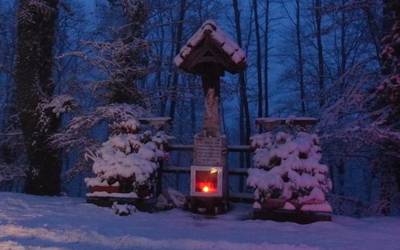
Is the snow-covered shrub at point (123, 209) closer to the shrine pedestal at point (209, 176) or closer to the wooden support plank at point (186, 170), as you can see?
the shrine pedestal at point (209, 176)

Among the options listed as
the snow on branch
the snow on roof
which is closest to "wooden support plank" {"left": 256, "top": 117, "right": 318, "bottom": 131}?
the snow on roof

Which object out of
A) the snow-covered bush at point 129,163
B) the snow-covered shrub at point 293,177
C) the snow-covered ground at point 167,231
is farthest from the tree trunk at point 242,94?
the snow-covered ground at point 167,231

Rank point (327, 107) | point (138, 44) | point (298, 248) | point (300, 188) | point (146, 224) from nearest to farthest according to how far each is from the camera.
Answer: point (298, 248) < point (146, 224) < point (300, 188) < point (327, 107) < point (138, 44)

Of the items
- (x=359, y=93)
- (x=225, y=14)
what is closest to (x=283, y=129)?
(x=359, y=93)

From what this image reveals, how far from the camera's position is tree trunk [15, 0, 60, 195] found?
1411cm

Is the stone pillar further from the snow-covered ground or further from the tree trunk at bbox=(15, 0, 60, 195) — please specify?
the tree trunk at bbox=(15, 0, 60, 195)

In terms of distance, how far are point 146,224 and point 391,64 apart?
253 inches

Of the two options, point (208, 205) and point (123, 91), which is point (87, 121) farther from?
point (208, 205)

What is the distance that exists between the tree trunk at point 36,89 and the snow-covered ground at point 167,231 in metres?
2.98

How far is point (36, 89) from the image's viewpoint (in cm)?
1424

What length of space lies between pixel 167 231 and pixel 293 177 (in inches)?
106

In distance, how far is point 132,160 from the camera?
11.1 m

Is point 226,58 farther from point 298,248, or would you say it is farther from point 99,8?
point 99,8

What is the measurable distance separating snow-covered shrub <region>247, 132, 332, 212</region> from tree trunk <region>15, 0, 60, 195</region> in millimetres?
6000
